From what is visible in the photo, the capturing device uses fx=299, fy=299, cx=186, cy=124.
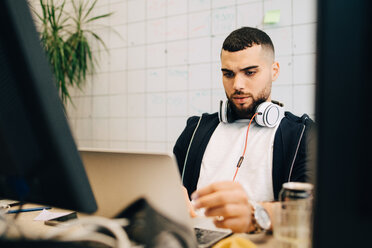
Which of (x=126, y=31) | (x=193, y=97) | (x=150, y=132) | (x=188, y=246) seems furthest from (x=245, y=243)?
(x=126, y=31)

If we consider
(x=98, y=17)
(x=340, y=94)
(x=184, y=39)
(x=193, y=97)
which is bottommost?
(x=193, y=97)

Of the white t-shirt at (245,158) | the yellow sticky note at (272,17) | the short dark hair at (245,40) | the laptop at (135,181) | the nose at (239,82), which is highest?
the yellow sticky note at (272,17)

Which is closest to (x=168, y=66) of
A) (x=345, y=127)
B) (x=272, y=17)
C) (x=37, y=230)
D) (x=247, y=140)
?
(x=272, y=17)

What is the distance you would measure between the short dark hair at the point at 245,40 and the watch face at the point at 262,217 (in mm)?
996

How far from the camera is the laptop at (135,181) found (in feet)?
1.75

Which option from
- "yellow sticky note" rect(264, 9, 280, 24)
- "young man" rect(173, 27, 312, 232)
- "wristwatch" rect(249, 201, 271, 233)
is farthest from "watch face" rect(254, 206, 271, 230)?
"yellow sticky note" rect(264, 9, 280, 24)

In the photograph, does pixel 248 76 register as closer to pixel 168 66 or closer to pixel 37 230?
pixel 168 66

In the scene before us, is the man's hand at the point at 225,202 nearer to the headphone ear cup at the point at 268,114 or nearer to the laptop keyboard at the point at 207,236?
the laptop keyboard at the point at 207,236

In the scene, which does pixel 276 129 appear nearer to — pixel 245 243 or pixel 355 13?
pixel 245 243

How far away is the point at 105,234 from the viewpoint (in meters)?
0.54

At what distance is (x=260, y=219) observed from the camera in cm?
72

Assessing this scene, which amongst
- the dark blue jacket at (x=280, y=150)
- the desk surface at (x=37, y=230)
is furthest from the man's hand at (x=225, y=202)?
the dark blue jacket at (x=280, y=150)

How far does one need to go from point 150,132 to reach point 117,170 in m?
1.87

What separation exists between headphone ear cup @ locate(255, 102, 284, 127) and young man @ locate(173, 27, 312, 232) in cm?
4
